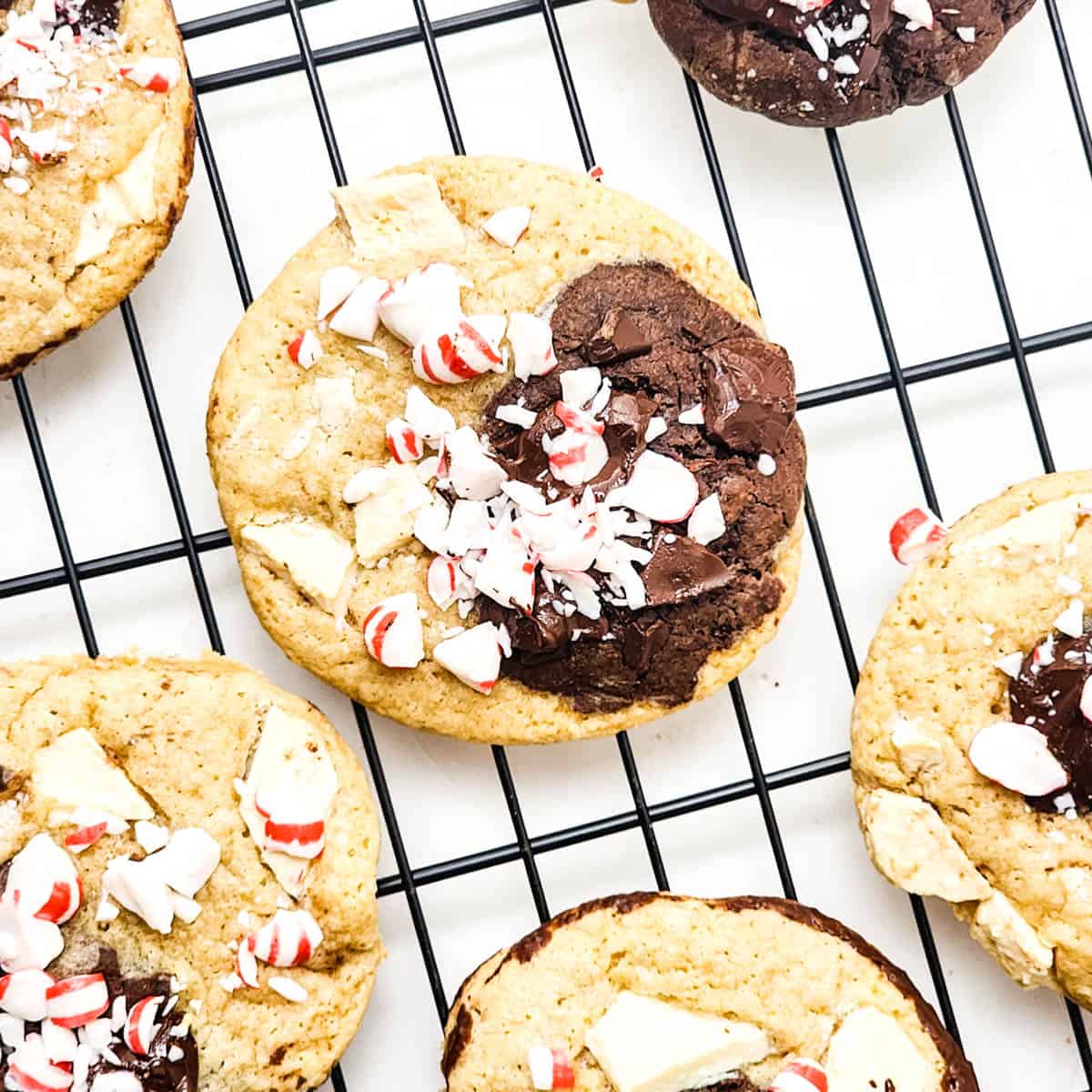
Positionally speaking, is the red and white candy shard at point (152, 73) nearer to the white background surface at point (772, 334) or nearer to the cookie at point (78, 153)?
the cookie at point (78, 153)

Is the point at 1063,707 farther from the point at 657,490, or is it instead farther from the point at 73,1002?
the point at 73,1002

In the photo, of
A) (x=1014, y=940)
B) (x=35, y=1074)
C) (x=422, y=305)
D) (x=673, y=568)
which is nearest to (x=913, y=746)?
(x=1014, y=940)

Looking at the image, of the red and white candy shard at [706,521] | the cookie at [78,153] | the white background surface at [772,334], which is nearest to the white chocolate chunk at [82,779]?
the white background surface at [772,334]

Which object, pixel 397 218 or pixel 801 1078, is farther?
pixel 397 218

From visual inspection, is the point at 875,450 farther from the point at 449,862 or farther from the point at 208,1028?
the point at 208,1028

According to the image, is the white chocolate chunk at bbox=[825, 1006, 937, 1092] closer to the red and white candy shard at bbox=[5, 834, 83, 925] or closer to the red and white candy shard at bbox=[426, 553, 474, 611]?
the red and white candy shard at bbox=[426, 553, 474, 611]
